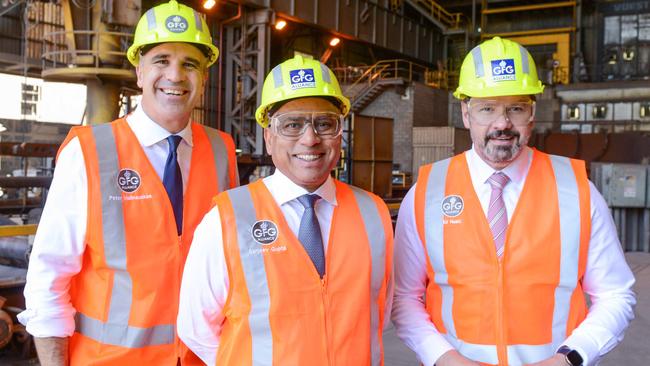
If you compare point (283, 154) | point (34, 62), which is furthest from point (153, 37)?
point (34, 62)

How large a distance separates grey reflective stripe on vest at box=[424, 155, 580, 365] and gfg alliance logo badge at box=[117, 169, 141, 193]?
126cm

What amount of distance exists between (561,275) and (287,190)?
3.87ft

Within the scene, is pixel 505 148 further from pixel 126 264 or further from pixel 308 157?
pixel 126 264

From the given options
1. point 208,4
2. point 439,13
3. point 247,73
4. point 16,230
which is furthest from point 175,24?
point 439,13

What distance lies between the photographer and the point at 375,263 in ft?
7.81

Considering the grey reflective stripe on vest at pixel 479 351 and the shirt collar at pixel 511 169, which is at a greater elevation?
the shirt collar at pixel 511 169

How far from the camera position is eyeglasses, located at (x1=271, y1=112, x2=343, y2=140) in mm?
2328

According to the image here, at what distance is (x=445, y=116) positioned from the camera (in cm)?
2970

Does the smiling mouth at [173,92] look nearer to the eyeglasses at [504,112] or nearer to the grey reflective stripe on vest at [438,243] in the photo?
the grey reflective stripe on vest at [438,243]

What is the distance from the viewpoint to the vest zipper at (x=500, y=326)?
2.43m

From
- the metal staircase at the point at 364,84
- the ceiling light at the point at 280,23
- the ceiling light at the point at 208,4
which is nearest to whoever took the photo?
the ceiling light at the point at 208,4

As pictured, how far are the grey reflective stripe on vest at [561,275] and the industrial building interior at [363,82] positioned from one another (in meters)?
3.30

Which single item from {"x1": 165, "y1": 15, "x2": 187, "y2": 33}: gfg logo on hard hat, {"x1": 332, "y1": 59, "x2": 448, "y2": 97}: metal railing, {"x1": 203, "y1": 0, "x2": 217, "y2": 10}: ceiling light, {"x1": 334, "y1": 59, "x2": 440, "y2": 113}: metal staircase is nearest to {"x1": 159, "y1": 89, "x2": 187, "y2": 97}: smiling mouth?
{"x1": 165, "y1": 15, "x2": 187, "y2": 33}: gfg logo on hard hat

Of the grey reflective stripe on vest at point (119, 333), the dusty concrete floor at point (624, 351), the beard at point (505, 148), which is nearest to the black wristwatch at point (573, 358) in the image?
the beard at point (505, 148)
